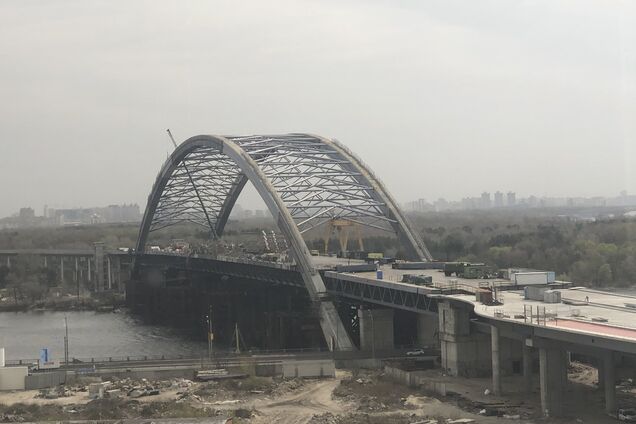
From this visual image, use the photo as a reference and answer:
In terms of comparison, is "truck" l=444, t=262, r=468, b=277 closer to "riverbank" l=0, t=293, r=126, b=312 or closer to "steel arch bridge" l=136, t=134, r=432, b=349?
"steel arch bridge" l=136, t=134, r=432, b=349

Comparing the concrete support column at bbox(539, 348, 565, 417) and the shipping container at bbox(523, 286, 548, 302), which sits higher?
the shipping container at bbox(523, 286, 548, 302)

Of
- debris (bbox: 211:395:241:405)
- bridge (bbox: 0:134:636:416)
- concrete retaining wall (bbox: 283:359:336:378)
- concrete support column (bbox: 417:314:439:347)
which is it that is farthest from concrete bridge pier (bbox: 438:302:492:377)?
debris (bbox: 211:395:241:405)

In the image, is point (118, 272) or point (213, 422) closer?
point (213, 422)

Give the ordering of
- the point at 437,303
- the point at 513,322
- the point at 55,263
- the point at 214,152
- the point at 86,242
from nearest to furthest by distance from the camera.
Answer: the point at 513,322
the point at 437,303
the point at 214,152
the point at 55,263
the point at 86,242

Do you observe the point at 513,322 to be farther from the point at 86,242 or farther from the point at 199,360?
the point at 86,242

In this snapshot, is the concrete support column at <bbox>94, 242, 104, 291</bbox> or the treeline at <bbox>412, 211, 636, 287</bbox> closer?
the treeline at <bbox>412, 211, 636, 287</bbox>

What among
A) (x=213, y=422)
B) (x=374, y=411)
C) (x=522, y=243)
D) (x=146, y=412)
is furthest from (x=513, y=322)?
(x=522, y=243)
